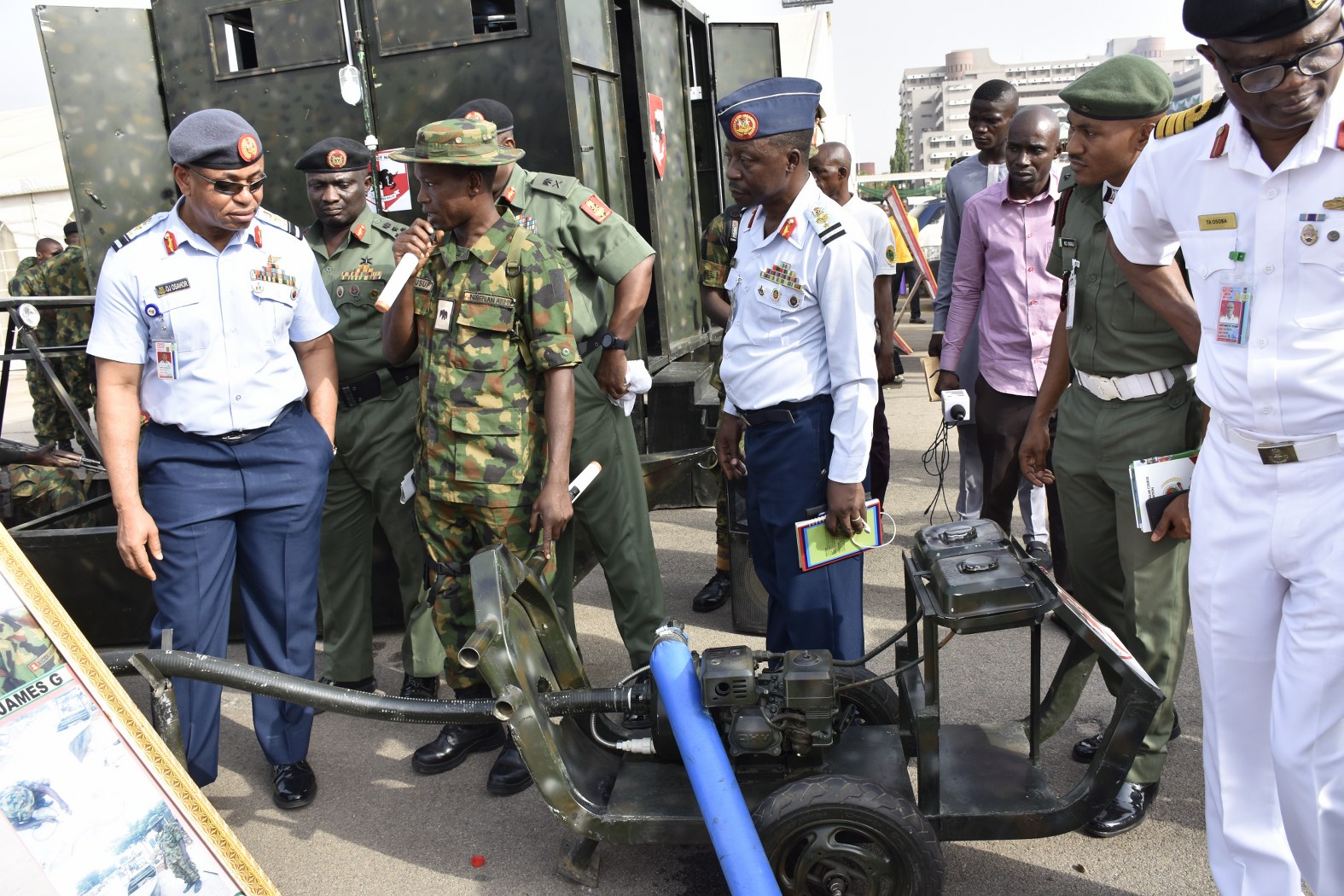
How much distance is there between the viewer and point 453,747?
357 centimetres

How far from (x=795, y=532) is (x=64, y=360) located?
7149 millimetres

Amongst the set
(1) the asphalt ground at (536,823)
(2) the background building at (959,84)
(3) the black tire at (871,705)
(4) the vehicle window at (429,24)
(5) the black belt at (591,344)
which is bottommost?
(1) the asphalt ground at (536,823)

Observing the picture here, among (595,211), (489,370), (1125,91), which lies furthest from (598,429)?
(1125,91)

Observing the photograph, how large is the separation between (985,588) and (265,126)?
4.81 meters

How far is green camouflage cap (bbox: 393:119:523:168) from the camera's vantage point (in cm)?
303

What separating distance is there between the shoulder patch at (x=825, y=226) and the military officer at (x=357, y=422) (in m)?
1.68

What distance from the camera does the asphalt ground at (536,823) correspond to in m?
2.79

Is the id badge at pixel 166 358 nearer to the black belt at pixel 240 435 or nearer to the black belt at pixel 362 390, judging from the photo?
the black belt at pixel 240 435

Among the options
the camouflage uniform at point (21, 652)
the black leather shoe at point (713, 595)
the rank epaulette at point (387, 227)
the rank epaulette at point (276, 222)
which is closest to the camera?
the camouflage uniform at point (21, 652)

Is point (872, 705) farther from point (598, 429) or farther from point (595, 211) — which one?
point (595, 211)

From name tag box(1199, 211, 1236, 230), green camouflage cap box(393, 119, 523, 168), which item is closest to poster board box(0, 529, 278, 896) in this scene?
green camouflage cap box(393, 119, 523, 168)

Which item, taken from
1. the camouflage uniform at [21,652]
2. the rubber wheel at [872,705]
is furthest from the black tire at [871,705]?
the camouflage uniform at [21,652]

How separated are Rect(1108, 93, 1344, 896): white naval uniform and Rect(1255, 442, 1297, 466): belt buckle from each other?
0.01m

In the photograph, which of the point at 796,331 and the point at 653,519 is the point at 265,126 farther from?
the point at 796,331
